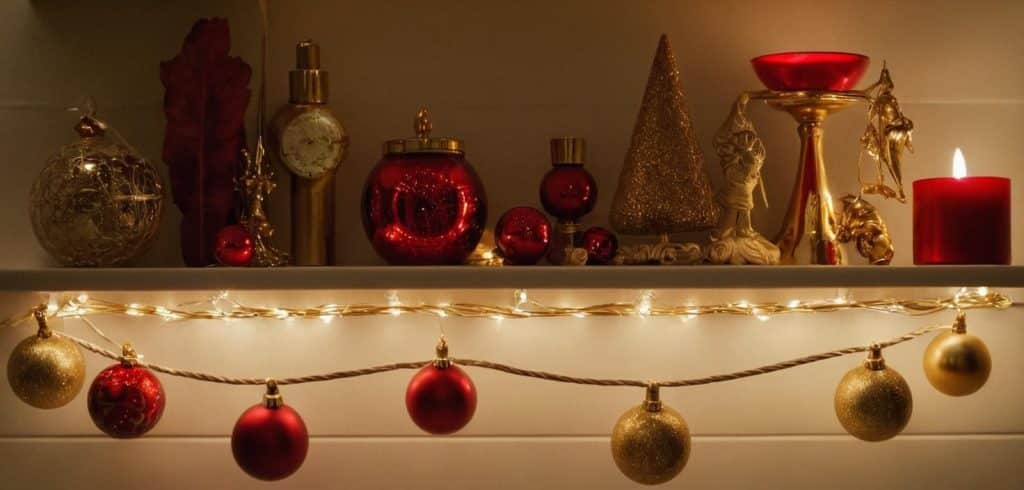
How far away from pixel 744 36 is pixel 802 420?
0.36 m

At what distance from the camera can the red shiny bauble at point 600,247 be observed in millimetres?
823

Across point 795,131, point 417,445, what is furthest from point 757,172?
point 417,445

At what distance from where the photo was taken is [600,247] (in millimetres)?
823

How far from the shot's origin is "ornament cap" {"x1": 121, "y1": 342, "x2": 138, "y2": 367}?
0.84 m

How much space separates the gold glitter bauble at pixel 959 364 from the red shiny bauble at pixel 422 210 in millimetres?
423

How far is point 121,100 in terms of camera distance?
90 centimetres

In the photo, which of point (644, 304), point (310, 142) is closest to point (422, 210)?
point (310, 142)

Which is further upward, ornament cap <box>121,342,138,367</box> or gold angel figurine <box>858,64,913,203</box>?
gold angel figurine <box>858,64,913,203</box>

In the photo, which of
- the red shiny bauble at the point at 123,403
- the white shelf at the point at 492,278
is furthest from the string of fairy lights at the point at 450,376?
the white shelf at the point at 492,278

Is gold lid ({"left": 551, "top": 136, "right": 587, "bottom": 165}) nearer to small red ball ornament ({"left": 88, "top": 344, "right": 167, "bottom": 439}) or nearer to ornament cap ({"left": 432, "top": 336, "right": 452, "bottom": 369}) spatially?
ornament cap ({"left": 432, "top": 336, "right": 452, "bottom": 369})

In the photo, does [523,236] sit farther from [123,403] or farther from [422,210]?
[123,403]

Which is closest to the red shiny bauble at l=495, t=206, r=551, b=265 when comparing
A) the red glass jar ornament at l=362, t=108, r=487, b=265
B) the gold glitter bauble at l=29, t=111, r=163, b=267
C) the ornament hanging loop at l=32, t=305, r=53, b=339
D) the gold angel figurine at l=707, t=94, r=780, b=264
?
the red glass jar ornament at l=362, t=108, r=487, b=265

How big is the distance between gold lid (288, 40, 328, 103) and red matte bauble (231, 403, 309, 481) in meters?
0.26

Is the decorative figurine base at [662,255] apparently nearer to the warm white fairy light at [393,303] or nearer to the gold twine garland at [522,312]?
the gold twine garland at [522,312]
